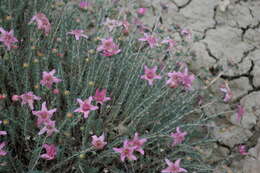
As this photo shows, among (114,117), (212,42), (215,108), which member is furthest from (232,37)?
(114,117)

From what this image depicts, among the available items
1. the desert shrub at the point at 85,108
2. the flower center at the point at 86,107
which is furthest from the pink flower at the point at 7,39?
the flower center at the point at 86,107

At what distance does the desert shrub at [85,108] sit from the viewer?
2.00 m

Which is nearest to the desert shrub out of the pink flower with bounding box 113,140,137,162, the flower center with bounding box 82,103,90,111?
the flower center with bounding box 82,103,90,111

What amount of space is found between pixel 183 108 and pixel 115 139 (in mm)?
595

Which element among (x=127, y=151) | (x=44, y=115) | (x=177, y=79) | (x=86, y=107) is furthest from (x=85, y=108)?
(x=177, y=79)

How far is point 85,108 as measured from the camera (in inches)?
71.5

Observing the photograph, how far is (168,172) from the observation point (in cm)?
195

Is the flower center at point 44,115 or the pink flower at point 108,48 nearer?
the flower center at point 44,115

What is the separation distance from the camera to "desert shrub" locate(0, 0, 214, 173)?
6.55ft

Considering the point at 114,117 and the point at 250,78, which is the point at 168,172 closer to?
the point at 114,117

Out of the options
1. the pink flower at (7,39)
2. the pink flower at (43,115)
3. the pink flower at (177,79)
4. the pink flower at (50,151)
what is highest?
the pink flower at (7,39)

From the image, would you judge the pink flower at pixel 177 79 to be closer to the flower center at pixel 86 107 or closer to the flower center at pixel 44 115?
the flower center at pixel 86 107

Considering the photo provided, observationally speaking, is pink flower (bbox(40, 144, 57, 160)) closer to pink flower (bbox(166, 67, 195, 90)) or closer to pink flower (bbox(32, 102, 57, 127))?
pink flower (bbox(32, 102, 57, 127))

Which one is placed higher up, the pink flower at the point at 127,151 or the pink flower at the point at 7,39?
the pink flower at the point at 7,39
